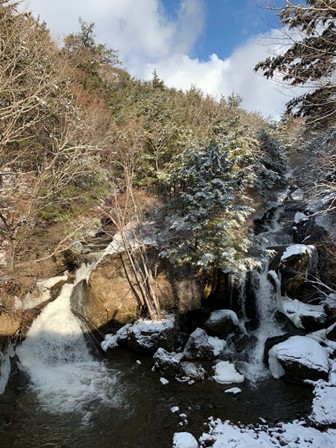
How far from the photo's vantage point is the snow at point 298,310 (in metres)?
12.8

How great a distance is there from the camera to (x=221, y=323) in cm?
1301

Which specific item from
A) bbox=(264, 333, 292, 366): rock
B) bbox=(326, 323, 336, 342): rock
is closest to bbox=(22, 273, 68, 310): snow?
bbox=(264, 333, 292, 366): rock

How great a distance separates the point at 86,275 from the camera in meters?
15.0

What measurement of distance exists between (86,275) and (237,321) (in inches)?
304

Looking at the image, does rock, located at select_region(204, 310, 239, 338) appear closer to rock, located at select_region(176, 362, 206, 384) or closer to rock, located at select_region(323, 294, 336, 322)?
rock, located at select_region(176, 362, 206, 384)

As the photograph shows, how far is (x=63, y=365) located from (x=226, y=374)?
6.41 m

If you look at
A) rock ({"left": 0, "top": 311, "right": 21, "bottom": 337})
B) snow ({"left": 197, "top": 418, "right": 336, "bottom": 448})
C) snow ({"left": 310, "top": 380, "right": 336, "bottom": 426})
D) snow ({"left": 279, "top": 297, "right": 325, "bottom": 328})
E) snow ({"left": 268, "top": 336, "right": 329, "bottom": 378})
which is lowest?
snow ({"left": 197, "top": 418, "right": 336, "bottom": 448})

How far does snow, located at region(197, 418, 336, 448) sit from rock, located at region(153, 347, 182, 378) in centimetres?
263

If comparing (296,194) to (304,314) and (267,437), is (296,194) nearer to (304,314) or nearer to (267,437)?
(304,314)

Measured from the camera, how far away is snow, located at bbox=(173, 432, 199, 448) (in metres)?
7.52

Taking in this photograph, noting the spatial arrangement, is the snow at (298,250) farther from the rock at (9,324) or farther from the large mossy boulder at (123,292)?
the rock at (9,324)

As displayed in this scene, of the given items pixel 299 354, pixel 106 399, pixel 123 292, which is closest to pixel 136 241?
pixel 123 292

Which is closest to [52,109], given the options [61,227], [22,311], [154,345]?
[61,227]

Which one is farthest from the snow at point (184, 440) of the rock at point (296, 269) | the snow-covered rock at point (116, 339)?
the rock at point (296, 269)
